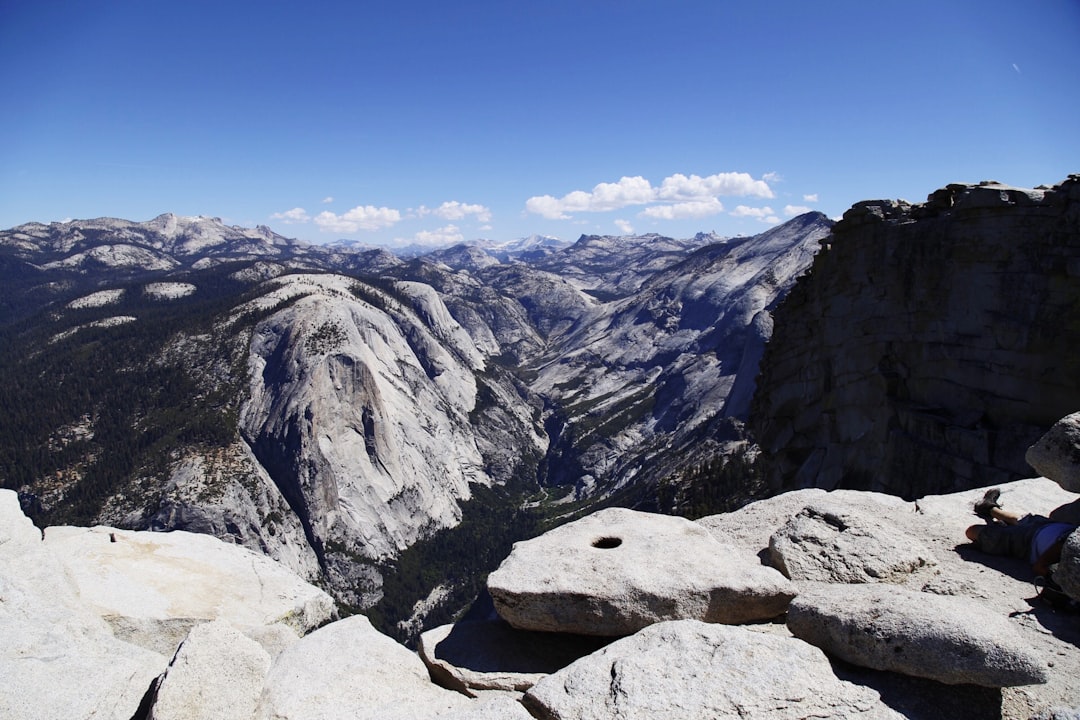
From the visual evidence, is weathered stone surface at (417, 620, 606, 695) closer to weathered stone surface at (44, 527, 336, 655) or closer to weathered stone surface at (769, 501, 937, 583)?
weathered stone surface at (44, 527, 336, 655)

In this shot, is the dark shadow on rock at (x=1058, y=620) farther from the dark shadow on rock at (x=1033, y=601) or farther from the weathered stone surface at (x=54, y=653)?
the weathered stone surface at (x=54, y=653)

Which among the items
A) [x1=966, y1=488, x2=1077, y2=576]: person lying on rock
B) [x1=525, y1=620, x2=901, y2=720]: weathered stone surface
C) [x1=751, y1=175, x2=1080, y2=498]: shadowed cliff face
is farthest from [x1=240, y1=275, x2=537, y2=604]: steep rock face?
[x1=525, y1=620, x2=901, y2=720]: weathered stone surface

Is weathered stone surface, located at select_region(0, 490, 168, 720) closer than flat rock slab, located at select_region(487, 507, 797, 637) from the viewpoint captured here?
Yes

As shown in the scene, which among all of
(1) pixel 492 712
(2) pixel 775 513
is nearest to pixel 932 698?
(1) pixel 492 712

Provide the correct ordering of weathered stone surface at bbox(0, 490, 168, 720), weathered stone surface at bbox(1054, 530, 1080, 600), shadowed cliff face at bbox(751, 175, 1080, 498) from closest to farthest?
weathered stone surface at bbox(0, 490, 168, 720)
weathered stone surface at bbox(1054, 530, 1080, 600)
shadowed cliff face at bbox(751, 175, 1080, 498)

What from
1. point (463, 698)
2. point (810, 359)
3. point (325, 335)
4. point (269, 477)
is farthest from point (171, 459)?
point (463, 698)

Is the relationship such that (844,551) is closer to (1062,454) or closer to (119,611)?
(1062,454)

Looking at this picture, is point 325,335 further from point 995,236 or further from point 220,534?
point 995,236
